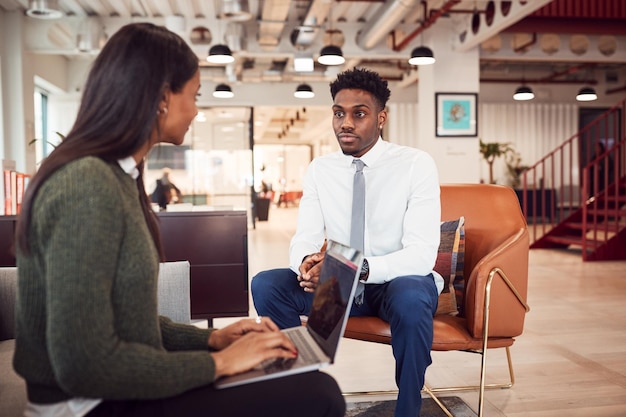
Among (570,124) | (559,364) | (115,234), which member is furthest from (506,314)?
(570,124)

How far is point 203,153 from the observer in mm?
12930

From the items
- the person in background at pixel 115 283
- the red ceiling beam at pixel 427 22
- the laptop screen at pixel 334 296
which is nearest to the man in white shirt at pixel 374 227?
the laptop screen at pixel 334 296

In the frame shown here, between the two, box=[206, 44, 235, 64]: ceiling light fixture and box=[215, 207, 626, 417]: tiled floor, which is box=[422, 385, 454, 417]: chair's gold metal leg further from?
box=[206, 44, 235, 64]: ceiling light fixture

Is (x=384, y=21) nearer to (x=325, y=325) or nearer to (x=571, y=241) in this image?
(x=571, y=241)

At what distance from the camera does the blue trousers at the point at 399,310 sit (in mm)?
1917

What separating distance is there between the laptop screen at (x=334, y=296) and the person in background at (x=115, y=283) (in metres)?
0.10

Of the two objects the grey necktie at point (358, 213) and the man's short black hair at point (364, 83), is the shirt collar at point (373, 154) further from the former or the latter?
the man's short black hair at point (364, 83)

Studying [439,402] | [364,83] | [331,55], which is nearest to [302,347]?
[364,83]

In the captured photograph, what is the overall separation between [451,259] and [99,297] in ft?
5.90

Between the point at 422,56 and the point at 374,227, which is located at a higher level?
the point at 422,56

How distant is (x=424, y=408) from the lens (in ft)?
8.45

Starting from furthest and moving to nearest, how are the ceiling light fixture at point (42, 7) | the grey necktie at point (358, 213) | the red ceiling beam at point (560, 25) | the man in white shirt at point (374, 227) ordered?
the red ceiling beam at point (560, 25) → the ceiling light fixture at point (42, 7) → the grey necktie at point (358, 213) → the man in white shirt at point (374, 227)

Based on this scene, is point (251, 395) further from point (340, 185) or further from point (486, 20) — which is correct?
point (486, 20)

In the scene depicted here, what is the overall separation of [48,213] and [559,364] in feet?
9.86
